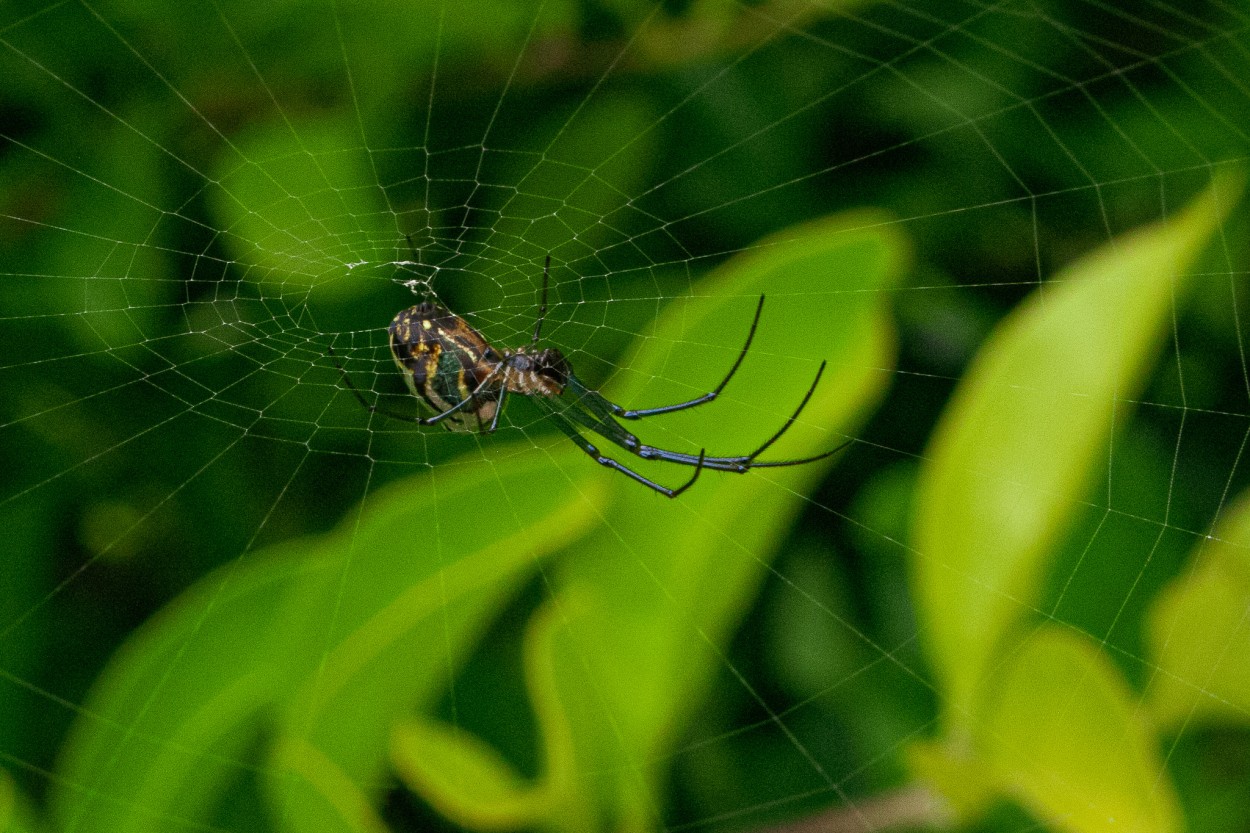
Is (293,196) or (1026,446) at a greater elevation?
(293,196)

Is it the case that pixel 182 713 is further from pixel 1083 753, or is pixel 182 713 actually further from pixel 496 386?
pixel 1083 753

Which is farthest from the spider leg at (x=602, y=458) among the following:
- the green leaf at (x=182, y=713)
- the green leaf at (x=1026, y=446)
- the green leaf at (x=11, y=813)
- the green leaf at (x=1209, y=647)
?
the green leaf at (x=11, y=813)

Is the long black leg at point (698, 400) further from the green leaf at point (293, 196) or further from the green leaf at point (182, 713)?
the green leaf at point (182, 713)

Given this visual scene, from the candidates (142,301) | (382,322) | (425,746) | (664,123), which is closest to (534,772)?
(425,746)

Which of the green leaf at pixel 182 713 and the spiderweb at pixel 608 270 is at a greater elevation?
the spiderweb at pixel 608 270

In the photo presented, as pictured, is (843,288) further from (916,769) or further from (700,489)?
(916,769)

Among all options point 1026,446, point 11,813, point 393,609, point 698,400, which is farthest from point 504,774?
point 1026,446

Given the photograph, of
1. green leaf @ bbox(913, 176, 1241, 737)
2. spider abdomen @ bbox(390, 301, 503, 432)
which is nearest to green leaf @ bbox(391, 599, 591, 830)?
green leaf @ bbox(913, 176, 1241, 737)
